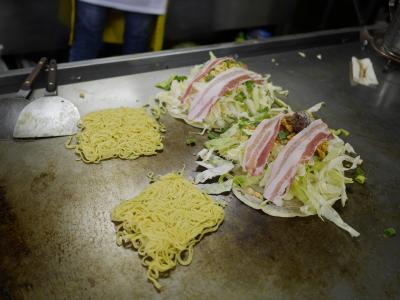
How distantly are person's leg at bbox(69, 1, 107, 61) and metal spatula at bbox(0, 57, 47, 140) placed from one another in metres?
1.12

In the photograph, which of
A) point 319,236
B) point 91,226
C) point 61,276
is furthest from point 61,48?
point 319,236

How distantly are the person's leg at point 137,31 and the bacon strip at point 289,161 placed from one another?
2213 mm

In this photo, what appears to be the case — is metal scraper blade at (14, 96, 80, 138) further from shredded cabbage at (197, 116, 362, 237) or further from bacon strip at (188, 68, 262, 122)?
shredded cabbage at (197, 116, 362, 237)

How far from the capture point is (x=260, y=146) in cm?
217

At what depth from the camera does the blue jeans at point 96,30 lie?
343 centimetres

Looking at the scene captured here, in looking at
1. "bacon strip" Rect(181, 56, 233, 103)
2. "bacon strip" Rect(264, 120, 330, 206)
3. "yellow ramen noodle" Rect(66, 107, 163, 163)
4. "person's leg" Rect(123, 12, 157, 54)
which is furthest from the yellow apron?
"bacon strip" Rect(264, 120, 330, 206)

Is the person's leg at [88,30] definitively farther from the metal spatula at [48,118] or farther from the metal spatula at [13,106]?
the metal spatula at [48,118]

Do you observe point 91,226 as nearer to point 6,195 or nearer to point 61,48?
point 6,195

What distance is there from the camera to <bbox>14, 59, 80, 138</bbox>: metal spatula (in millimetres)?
2236

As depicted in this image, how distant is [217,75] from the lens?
2.69 metres

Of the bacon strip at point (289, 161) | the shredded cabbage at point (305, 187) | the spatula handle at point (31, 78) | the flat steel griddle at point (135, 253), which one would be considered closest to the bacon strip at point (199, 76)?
the flat steel griddle at point (135, 253)

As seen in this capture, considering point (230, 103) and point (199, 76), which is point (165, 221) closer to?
point (230, 103)

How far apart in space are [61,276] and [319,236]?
1.38 meters

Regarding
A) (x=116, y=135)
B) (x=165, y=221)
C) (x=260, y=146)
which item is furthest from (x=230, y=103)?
(x=165, y=221)
